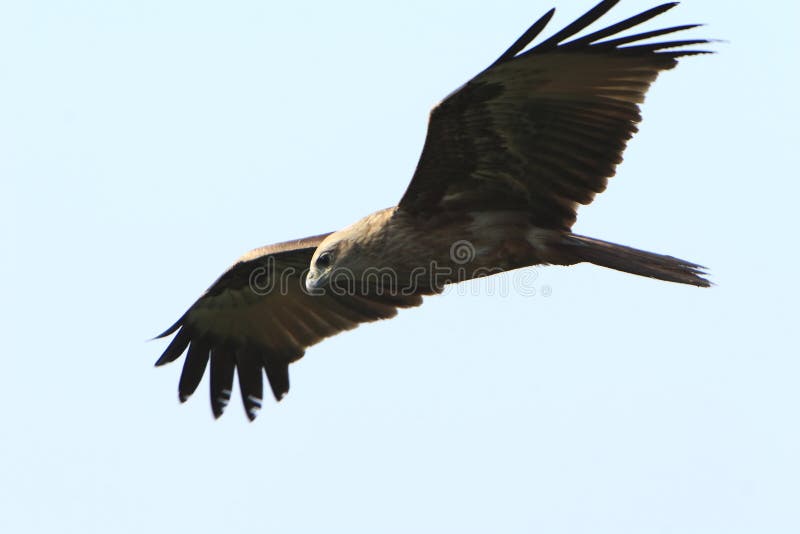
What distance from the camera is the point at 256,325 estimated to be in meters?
10.3

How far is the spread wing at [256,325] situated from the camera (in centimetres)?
998

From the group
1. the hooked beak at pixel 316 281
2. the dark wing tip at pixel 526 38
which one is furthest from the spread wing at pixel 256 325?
the dark wing tip at pixel 526 38

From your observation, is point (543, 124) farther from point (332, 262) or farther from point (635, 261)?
point (332, 262)

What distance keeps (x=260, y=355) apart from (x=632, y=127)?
406 cm

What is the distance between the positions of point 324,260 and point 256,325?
2007 millimetres

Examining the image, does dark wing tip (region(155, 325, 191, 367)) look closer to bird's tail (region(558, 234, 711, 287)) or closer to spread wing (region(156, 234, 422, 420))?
spread wing (region(156, 234, 422, 420))

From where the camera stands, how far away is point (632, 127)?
7602 millimetres

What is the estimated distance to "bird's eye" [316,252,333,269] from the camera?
27.7ft

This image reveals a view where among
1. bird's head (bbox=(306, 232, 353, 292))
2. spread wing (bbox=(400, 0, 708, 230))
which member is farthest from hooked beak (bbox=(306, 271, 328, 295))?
spread wing (bbox=(400, 0, 708, 230))

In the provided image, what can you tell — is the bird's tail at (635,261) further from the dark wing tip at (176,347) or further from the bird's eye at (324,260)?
the dark wing tip at (176,347)

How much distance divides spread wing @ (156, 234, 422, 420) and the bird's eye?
136 centimetres

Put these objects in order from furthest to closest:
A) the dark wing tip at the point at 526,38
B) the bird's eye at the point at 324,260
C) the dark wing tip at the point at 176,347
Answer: the dark wing tip at the point at 176,347
the bird's eye at the point at 324,260
the dark wing tip at the point at 526,38

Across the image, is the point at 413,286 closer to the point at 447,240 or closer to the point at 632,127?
the point at 447,240

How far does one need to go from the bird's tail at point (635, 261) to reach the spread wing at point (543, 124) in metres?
0.25
